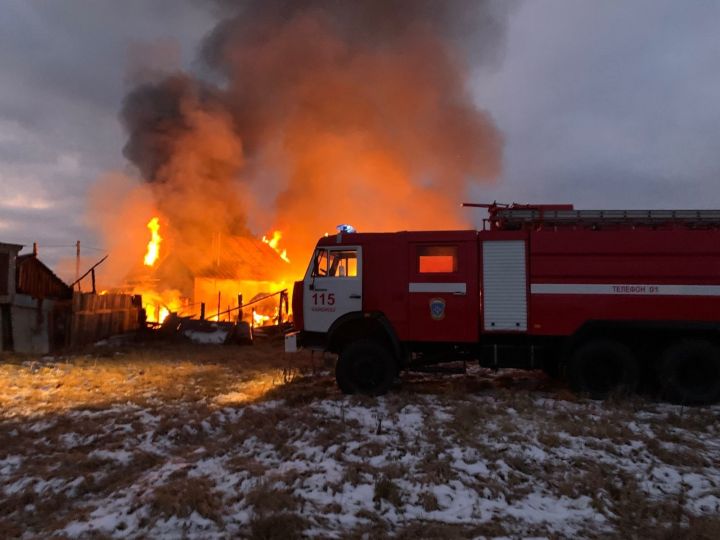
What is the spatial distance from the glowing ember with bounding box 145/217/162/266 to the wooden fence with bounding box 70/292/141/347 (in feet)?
37.9

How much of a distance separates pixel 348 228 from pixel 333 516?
590 centimetres

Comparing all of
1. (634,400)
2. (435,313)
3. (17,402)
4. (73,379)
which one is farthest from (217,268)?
(634,400)

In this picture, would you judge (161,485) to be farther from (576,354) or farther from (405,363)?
(576,354)

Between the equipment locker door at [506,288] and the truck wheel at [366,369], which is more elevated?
the equipment locker door at [506,288]

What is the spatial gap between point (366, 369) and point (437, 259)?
2413 mm

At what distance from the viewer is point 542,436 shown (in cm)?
630

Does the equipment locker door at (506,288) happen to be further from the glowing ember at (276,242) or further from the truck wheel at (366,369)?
the glowing ember at (276,242)

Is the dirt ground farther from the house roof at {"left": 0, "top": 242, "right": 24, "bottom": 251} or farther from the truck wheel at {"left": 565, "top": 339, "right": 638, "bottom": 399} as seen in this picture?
the house roof at {"left": 0, "top": 242, "right": 24, "bottom": 251}

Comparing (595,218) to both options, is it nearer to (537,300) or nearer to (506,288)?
(537,300)

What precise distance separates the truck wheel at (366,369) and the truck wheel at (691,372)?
4723 millimetres

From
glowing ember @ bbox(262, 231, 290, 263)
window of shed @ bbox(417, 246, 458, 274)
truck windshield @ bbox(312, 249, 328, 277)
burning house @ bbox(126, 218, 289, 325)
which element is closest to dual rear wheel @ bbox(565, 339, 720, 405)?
window of shed @ bbox(417, 246, 458, 274)

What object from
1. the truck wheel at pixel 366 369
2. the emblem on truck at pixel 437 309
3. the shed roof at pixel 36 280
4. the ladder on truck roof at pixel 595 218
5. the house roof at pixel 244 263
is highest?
the house roof at pixel 244 263

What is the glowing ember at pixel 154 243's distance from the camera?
105ft

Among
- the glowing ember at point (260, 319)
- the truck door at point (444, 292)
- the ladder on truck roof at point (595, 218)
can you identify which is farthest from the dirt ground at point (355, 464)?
the glowing ember at point (260, 319)
